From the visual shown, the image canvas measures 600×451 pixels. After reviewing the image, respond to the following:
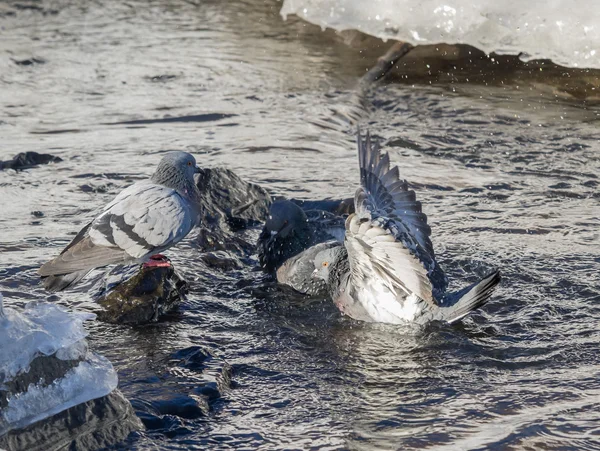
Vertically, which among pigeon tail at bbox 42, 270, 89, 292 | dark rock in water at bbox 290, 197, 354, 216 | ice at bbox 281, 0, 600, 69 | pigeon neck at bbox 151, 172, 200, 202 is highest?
ice at bbox 281, 0, 600, 69

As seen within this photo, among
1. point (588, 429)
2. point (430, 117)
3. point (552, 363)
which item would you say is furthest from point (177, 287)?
point (430, 117)

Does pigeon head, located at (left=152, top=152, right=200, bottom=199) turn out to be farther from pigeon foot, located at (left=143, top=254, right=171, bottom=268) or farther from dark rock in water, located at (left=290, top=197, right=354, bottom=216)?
dark rock in water, located at (left=290, top=197, right=354, bottom=216)

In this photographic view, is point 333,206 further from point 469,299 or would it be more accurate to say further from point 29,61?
point 29,61

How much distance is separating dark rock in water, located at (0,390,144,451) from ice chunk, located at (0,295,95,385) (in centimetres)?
24

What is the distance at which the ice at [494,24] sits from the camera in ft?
29.5

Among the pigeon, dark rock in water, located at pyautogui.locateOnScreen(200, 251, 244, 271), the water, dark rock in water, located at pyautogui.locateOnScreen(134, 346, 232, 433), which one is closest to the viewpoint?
dark rock in water, located at pyautogui.locateOnScreen(134, 346, 232, 433)

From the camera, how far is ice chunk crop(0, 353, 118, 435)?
3.71m

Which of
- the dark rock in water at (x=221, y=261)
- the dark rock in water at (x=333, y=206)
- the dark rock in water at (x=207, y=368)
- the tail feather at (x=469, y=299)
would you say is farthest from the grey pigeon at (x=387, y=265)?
the dark rock in water at (x=207, y=368)

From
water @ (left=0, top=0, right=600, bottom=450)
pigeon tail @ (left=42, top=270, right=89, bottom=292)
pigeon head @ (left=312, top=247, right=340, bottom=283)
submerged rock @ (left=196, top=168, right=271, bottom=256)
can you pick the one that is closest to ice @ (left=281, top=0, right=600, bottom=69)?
water @ (left=0, top=0, right=600, bottom=450)

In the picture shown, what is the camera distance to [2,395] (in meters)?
3.72

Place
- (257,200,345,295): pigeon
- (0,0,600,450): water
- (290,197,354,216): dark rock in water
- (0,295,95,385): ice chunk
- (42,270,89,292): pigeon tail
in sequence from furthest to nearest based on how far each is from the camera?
(290,197,354,216): dark rock in water < (257,200,345,295): pigeon < (42,270,89,292): pigeon tail < (0,0,600,450): water < (0,295,95,385): ice chunk

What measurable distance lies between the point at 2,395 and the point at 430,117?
5.67 m

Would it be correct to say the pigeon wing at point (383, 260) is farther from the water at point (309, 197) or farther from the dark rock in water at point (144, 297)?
the dark rock in water at point (144, 297)

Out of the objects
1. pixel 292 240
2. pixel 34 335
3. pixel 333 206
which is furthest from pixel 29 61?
pixel 34 335
